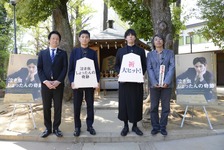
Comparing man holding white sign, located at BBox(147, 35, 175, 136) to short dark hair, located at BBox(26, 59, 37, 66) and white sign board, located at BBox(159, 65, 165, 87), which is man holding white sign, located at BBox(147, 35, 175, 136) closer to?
white sign board, located at BBox(159, 65, 165, 87)

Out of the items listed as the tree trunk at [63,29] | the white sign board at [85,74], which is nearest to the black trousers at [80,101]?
→ the white sign board at [85,74]

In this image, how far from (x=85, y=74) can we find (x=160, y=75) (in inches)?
56.6

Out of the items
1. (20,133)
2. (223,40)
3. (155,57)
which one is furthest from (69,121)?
(223,40)

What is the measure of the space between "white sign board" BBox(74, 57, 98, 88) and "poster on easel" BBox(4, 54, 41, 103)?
145cm

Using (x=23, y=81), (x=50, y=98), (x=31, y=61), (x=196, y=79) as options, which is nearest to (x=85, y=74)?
(x=50, y=98)

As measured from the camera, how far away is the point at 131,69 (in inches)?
179

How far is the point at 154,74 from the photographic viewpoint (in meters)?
4.62

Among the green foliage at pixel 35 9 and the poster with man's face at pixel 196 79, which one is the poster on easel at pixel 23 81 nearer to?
the green foliage at pixel 35 9

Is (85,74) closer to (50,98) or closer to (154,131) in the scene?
(50,98)

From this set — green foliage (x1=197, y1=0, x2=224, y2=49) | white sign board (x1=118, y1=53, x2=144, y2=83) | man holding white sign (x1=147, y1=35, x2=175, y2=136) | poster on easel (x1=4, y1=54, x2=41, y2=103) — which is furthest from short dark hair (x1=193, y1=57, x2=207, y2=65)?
green foliage (x1=197, y1=0, x2=224, y2=49)

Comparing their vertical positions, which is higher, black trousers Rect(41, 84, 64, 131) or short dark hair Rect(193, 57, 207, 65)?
short dark hair Rect(193, 57, 207, 65)

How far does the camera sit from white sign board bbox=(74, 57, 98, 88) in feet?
15.0

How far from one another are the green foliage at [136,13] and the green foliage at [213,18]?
217cm

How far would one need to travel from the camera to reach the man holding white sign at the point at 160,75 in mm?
4566
